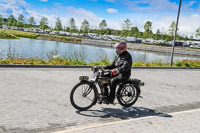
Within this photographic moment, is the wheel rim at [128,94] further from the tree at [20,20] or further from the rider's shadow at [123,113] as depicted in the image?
the tree at [20,20]

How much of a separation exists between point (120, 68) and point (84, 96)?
1163mm

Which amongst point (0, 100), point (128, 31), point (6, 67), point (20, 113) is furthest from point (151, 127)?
point (128, 31)

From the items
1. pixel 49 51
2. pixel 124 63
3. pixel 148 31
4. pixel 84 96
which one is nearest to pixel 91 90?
pixel 84 96

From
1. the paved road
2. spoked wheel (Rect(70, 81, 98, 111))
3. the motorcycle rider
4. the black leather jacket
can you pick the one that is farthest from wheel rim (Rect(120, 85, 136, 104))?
spoked wheel (Rect(70, 81, 98, 111))

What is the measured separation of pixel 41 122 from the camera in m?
4.55

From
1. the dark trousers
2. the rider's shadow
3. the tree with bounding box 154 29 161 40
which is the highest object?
the tree with bounding box 154 29 161 40

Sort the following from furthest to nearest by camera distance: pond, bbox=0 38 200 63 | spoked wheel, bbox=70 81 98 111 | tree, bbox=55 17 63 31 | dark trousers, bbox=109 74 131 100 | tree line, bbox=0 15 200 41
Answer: tree, bbox=55 17 63 31 → tree line, bbox=0 15 200 41 → pond, bbox=0 38 200 63 → dark trousers, bbox=109 74 131 100 → spoked wheel, bbox=70 81 98 111

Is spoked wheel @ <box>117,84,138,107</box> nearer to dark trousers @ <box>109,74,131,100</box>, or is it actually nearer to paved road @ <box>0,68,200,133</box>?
paved road @ <box>0,68,200,133</box>

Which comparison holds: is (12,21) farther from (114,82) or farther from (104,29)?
(114,82)

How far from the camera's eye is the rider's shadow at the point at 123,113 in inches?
213

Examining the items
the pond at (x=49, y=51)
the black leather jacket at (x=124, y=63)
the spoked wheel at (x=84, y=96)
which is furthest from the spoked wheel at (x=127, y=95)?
the pond at (x=49, y=51)

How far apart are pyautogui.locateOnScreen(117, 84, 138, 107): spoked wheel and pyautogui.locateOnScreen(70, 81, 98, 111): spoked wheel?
0.80 m

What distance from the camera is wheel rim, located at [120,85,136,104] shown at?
240 inches

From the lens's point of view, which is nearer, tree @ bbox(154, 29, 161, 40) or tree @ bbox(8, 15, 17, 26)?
tree @ bbox(154, 29, 161, 40)
